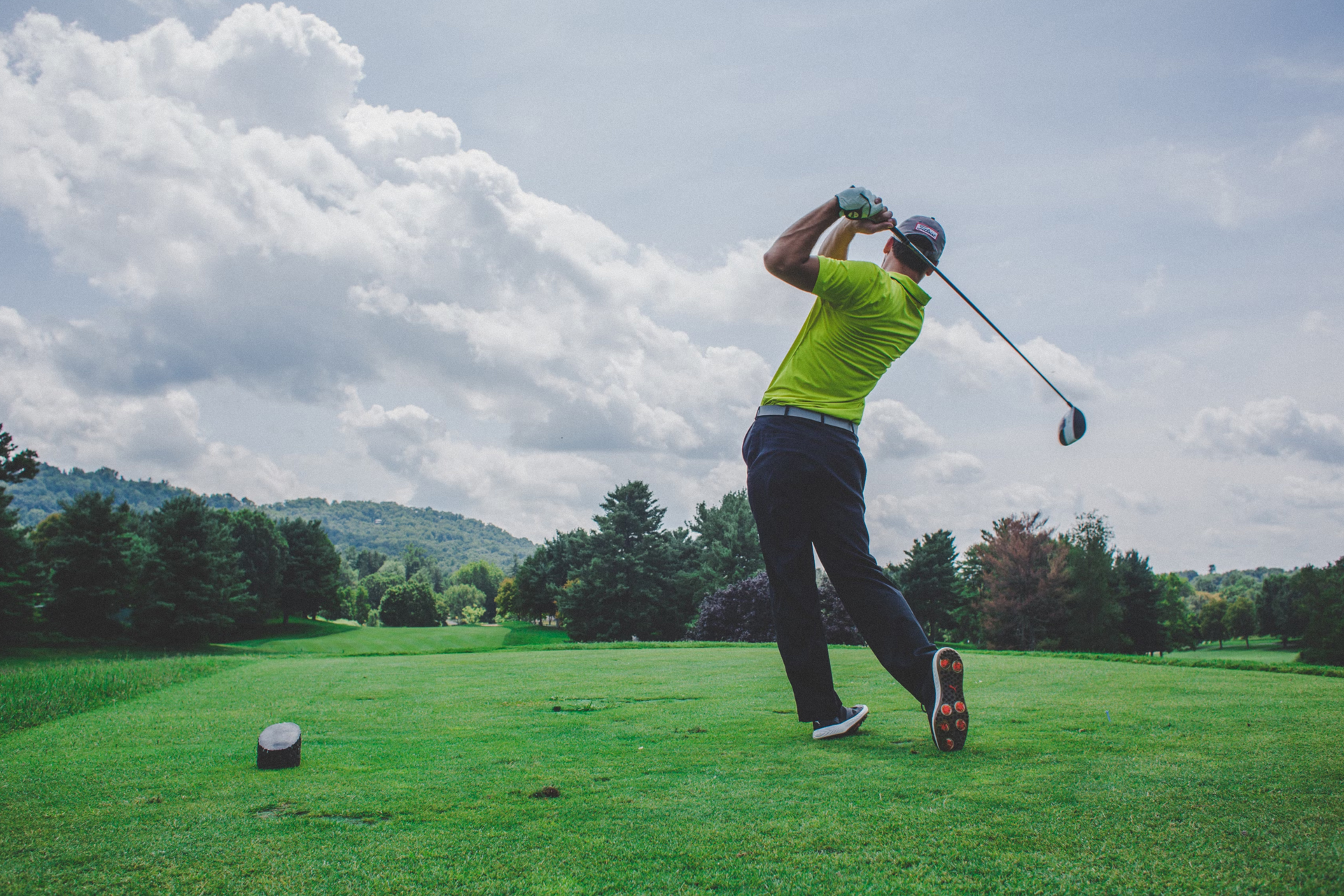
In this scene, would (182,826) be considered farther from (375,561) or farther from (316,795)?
A: (375,561)

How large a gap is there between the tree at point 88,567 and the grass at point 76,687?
31.4 m

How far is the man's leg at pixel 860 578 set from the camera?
3480 millimetres

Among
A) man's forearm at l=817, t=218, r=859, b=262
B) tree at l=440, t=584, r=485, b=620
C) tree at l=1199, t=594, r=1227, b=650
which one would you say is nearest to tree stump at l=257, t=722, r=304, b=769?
man's forearm at l=817, t=218, r=859, b=262

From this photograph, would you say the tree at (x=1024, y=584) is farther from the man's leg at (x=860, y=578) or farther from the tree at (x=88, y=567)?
the tree at (x=88, y=567)

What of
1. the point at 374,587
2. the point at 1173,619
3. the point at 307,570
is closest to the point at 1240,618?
the point at 1173,619

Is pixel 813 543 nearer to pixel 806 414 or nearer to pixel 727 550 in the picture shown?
pixel 806 414

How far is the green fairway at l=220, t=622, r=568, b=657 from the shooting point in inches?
1672

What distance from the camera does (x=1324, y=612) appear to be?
131ft

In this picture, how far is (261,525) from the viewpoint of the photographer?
56062 millimetres

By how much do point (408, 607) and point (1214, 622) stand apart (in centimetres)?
8544

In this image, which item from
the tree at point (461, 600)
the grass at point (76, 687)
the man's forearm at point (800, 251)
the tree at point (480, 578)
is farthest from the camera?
the tree at point (480, 578)

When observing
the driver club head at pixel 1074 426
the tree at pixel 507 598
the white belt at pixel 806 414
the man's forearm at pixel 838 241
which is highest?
the man's forearm at pixel 838 241

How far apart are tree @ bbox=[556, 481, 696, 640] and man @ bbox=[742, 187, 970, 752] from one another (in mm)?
46477

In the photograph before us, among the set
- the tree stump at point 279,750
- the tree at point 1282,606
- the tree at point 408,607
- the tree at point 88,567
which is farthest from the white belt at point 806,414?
the tree at point 408,607
